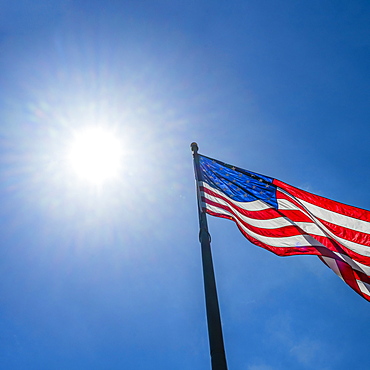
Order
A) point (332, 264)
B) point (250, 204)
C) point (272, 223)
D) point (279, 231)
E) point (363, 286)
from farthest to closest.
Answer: point (250, 204)
point (272, 223)
point (279, 231)
point (332, 264)
point (363, 286)

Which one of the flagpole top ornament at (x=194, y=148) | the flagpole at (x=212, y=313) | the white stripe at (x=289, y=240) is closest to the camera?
the flagpole at (x=212, y=313)

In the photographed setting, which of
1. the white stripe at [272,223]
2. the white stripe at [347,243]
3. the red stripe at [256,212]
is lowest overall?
the white stripe at [347,243]

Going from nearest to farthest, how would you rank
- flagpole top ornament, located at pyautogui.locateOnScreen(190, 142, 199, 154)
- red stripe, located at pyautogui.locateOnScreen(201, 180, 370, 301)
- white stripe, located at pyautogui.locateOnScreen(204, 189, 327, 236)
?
red stripe, located at pyautogui.locateOnScreen(201, 180, 370, 301) < white stripe, located at pyautogui.locateOnScreen(204, 189, 327, 236) < flagpole top ornament, located at pyautogui.locateOnScreen(190, 142, 199, 154)

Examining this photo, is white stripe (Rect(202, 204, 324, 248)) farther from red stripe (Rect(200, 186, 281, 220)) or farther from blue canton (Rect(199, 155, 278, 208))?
blue canton (Rect(199, 155, 278, 208))

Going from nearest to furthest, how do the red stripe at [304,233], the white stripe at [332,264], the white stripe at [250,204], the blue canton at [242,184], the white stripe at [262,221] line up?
the red stripe at [304,233] → the white stripe at [332,264] → the white stripe at [262,221] → the white stripe at [250,204] → the blue canton at [242,184]

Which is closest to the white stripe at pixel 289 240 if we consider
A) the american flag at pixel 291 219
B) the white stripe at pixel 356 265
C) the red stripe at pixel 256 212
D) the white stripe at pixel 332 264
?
the american flag at pixel 291 219

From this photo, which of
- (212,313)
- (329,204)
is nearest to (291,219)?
(329,204)

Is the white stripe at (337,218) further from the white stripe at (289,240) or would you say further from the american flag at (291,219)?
the white stripe at (289,240)

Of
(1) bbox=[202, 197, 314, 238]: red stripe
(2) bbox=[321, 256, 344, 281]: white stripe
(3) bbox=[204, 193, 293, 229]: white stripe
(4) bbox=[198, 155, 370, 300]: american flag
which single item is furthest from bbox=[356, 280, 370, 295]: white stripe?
(3) bbox=[204, 193, 293, 229]: white stripe

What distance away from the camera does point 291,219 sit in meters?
9.99

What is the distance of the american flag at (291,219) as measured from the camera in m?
8.90

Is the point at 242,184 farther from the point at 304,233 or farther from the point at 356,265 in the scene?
the point at 356,265

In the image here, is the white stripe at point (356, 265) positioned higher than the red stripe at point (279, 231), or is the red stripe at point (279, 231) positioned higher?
the red stripe at point (279, 231)

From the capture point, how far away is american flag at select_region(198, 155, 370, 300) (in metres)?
8.90
